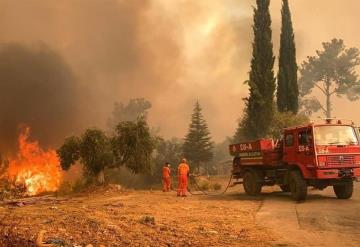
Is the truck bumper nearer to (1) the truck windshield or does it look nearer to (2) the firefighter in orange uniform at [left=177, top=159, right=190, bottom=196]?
(1) the truck windshield

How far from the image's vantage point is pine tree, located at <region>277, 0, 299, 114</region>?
39000 mm

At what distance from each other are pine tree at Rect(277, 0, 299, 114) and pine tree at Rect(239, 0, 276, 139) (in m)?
3.59

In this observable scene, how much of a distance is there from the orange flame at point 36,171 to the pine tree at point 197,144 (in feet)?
59.3

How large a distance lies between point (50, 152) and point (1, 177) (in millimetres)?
4208

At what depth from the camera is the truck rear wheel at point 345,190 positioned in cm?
1672

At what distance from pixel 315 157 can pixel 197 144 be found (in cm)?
3365

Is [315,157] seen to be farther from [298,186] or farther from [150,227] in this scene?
[150,227]

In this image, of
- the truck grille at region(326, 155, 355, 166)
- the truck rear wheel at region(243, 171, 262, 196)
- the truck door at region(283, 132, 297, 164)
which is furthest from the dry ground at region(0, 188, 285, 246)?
the truck rear wheel at region(243, 171, 262, 196)

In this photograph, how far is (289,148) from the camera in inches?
683

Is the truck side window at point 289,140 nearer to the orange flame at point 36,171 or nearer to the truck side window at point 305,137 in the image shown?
the truck side window at point 305,137

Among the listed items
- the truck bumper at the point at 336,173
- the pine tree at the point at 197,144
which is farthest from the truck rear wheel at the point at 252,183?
the pine tree at the point at 197,144

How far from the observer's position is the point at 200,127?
165 feet

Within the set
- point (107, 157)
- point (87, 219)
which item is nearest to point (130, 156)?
point (107, 157)

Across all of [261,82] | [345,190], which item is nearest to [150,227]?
[345,190]
